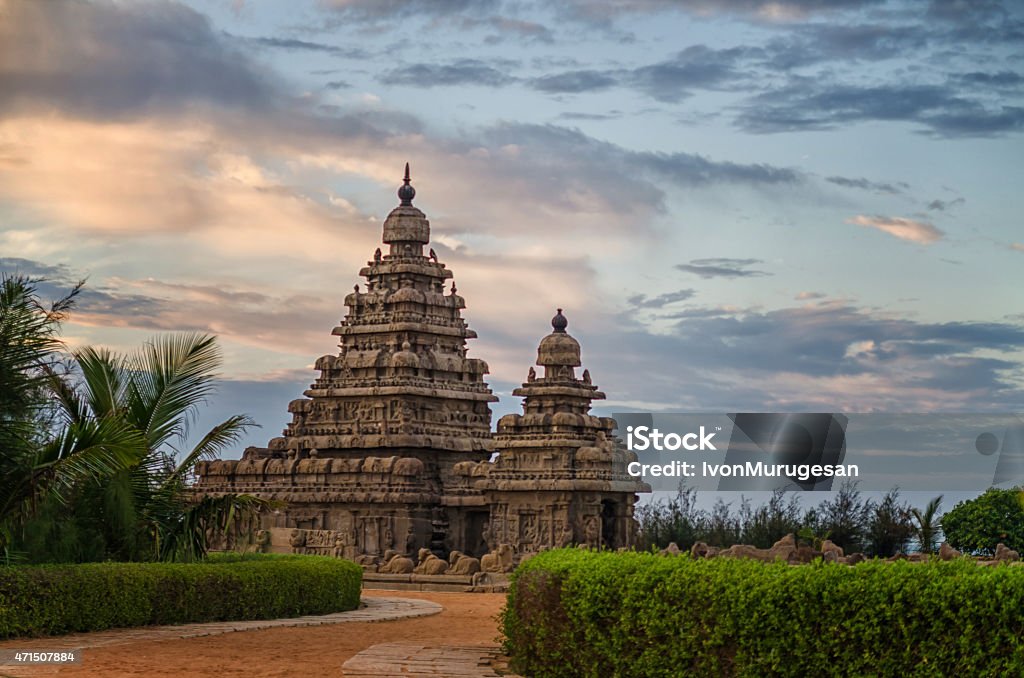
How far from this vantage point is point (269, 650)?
20.3 metres

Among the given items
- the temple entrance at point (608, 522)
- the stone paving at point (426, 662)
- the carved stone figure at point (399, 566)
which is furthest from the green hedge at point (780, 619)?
the temple entrance at point (608, 522)

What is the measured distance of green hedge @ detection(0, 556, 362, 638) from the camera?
2020 cm

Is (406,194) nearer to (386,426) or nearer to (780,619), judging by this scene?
(386,426)

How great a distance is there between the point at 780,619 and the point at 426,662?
219 inches

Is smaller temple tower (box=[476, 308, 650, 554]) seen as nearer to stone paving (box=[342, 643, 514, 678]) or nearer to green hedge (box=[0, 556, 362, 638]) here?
green hedge (box=[0, 556, 362, 638])

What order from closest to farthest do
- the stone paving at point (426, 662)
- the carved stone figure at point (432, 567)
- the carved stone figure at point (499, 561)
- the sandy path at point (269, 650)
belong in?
the stone paving at point (426, 662), the sandy path at point (269, 650), the carved stone figure at point (499, 561), the carved stone figure at point (432, 567)

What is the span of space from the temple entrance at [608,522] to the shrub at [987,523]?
1234 centimetres

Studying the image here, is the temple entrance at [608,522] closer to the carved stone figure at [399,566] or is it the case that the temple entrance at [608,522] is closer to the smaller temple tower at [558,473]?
the smaller temple tower at [558,473]

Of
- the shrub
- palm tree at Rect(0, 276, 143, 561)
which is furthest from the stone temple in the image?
palm tree at Rect(0, 276, 143, 561)

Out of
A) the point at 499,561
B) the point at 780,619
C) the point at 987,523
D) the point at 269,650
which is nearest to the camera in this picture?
the point at 780,619

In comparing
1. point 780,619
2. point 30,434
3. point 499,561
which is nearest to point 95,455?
point 30,434

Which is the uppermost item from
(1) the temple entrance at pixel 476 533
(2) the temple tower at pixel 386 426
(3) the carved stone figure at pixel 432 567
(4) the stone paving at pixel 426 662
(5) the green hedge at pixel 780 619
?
(2) the temple tower at pixel 386 426

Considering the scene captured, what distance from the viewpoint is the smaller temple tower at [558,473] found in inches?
1876

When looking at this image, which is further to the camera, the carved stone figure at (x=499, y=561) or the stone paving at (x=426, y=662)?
the carved stone figure at (x=499, y=561)
